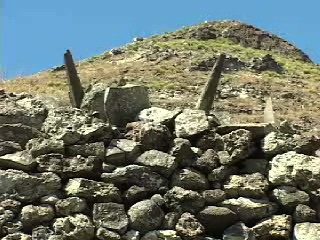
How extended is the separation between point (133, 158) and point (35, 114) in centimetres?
104

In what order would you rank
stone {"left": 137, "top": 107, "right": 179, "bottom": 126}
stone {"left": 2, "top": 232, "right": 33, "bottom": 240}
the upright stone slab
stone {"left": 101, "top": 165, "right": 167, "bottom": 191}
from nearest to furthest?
1. stone {"left": 2, "top": 232, "right": 33, "bottom": 240}
2. stone {"left": 101, "top": 165, "right": 167, "bottom": 191}
3. stone {"left": 137, "top": 107, "right": 179, "bottom": 126}
4. the upright stone slab

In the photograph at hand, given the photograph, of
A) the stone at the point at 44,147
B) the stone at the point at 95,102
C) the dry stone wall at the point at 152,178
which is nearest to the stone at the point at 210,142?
the dry stone wall at the point at 152,178

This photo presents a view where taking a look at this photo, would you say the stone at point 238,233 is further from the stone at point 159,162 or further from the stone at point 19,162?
the stone at point 19,162

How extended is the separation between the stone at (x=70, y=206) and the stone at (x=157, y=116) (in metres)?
1.22

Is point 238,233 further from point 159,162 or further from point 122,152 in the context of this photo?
point 122,152

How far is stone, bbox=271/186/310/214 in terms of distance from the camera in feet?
22.2

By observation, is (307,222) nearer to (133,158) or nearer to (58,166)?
(133,158)

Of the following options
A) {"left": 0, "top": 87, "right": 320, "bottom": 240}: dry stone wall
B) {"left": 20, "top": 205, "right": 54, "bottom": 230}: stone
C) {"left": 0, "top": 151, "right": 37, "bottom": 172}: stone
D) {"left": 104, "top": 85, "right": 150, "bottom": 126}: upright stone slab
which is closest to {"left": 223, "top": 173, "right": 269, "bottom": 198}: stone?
{"left": 0, "top": 87, "right": 320, "bottom": 240}: dry stone wall

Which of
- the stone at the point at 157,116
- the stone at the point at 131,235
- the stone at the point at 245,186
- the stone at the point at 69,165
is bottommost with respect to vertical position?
the stone at the point at 131,235

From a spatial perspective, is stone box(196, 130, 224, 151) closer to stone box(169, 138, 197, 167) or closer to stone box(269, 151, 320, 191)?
stone box(169, 138, 197, 167)

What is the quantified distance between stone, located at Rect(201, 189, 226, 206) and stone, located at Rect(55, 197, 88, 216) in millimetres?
1084

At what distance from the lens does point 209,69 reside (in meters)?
36.0

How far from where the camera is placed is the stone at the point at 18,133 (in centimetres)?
690

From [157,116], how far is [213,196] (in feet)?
3.46
